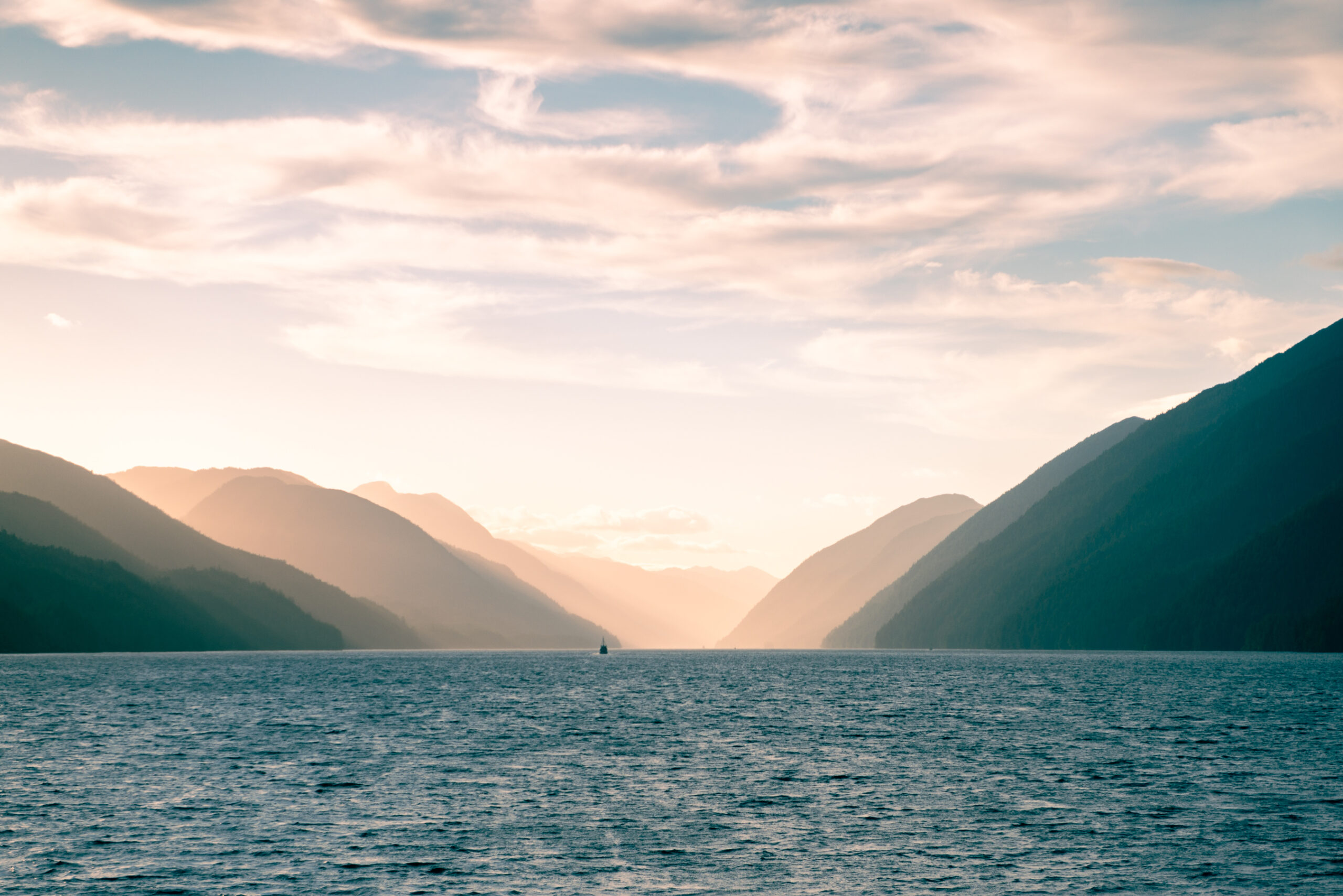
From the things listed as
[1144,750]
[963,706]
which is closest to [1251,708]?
[963,706]

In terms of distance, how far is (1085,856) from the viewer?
49.2m

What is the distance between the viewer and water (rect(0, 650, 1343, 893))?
45.9 meters

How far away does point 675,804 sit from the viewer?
64562 mm

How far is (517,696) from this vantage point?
17900 cm

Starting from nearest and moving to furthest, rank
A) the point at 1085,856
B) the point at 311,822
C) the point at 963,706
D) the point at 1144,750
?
the point at 1085,856
the point at 311,822
the point at 1144,750
the point at 963,706

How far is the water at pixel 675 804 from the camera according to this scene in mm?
45938

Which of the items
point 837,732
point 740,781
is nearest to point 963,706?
point 837,732

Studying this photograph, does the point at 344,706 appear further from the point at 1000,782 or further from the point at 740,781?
the point at 1000,782

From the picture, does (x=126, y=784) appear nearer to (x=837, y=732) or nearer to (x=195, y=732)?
(x=195, y=732)

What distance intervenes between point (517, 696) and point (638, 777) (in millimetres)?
106759

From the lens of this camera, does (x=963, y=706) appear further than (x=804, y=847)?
Yes

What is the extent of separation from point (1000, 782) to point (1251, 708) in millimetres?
75746

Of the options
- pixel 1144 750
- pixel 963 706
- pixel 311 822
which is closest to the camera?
pixel 311 822

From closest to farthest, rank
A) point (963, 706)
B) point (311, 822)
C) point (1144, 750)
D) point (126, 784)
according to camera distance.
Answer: point (311, 822) → point (126, 784) → point (1144, 750) → point (963, 706)
